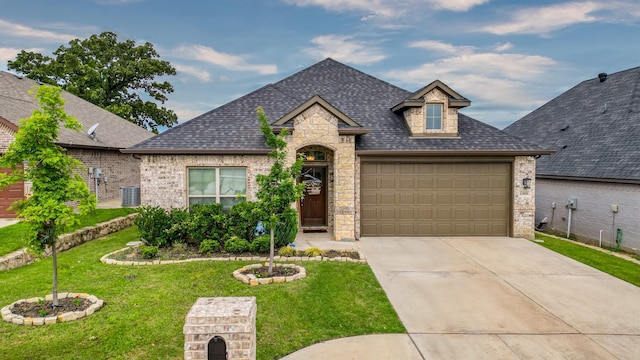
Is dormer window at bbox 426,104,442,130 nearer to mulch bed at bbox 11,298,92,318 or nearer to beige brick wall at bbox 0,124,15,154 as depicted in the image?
mulch bed at bbox 11,298,92,318

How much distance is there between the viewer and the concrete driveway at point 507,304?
5488mm

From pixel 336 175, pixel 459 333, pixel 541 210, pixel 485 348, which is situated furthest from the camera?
pixel 541 210

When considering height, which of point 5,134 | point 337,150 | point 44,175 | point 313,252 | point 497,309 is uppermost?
point 5,134

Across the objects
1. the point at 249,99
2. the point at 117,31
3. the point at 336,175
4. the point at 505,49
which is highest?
the point at 117,31

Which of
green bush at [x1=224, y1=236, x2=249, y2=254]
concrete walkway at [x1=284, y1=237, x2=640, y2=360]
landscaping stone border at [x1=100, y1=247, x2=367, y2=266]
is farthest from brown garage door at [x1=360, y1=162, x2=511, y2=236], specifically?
green bush at [x1=224, y1=236, x2=249, y2=254]

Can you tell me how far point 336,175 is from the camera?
1216 cm

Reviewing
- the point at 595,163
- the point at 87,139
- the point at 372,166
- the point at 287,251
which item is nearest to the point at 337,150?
the point at 372,166

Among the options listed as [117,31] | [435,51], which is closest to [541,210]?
[435,51]

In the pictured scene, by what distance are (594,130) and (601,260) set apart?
778 cm

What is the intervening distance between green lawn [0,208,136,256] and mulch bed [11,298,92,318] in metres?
1.36

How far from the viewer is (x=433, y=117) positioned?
1370cm

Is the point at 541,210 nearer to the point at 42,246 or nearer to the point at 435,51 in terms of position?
the point at 435,51

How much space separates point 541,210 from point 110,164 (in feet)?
72.6

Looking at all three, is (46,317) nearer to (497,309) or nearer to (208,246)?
(208,246)
